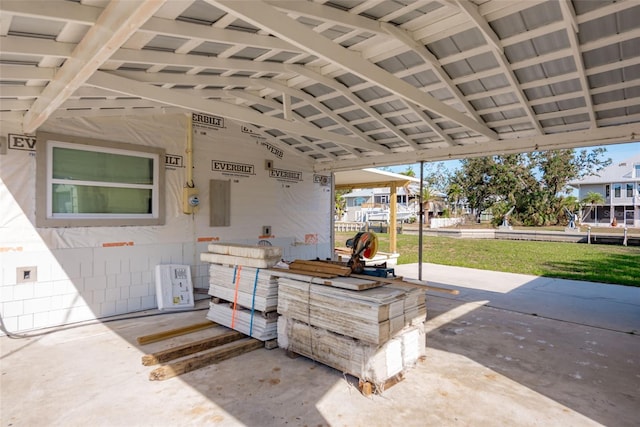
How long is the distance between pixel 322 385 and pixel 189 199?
4285mm

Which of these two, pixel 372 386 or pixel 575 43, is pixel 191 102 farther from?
pixel 575 43

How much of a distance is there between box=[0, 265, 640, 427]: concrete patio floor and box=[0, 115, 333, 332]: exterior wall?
53cm

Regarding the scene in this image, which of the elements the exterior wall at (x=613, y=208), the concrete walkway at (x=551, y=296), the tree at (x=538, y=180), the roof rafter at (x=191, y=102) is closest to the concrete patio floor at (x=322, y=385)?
the concrete walkway at (x=551, y=296)

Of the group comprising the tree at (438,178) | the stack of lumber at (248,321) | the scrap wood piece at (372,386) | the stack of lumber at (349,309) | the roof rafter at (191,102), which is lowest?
the scrap wood piece at (372,386)

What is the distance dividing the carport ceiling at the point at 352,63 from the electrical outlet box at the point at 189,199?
1.41 metres

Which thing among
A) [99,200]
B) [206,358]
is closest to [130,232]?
[99,200]

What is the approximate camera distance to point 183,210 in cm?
645

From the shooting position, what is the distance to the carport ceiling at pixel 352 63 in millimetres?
2711

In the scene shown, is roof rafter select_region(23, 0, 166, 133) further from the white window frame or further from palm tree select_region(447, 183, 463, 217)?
palm tree select_region(447, 183, 463, 217)

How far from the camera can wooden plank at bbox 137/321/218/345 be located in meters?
4.34

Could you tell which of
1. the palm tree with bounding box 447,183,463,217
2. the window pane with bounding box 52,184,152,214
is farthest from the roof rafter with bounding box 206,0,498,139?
the palm tree with bounding box 447,183,463,217

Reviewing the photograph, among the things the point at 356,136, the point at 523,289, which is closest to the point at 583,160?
the point at 523,289

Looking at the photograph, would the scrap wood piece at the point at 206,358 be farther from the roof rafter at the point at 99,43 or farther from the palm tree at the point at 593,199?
the palm tree at the point at 593,199

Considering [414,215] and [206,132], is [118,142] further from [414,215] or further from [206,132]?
Result: [414,215]
